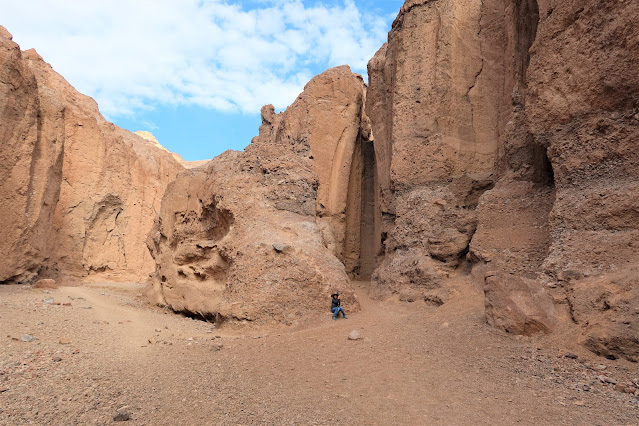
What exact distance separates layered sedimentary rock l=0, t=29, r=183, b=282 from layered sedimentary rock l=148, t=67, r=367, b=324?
3305 mm

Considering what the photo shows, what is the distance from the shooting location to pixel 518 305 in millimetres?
4891

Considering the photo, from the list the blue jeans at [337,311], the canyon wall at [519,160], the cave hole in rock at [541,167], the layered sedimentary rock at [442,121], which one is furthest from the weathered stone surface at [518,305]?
the layered sedimentary rock at [442,121]

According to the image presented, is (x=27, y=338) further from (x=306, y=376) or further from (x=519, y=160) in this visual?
(x=519, y=160)

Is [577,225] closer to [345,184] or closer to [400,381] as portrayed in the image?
[400,381]

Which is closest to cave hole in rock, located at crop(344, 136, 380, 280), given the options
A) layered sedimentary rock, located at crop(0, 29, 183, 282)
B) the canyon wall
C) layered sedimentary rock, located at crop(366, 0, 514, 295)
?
the canyon wall

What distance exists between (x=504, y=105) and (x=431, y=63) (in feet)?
6.17

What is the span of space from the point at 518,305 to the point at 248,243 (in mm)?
4355

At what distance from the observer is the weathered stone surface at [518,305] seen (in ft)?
15.5

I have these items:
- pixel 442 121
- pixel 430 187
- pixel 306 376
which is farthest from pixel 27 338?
pixel 442 121

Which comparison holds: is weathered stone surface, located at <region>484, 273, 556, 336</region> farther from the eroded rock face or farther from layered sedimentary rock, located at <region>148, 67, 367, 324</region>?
layered sedimentary rock, located at <region>148, 67, 367, 324</region>

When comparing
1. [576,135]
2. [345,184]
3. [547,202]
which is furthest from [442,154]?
[345,184]

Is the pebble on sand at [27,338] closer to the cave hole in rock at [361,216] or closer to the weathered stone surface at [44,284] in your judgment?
the weathered stone surface at [44,284]

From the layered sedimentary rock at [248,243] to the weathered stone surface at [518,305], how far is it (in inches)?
103

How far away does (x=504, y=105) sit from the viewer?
9.12 metres
